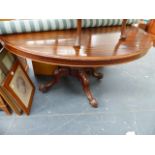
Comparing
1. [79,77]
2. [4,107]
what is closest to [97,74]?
[79,77]

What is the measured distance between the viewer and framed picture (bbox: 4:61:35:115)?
99 centimetres

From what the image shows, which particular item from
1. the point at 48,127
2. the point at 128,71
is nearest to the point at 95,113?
the point at 48,127

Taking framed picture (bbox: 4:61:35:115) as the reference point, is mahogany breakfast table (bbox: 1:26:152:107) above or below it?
above

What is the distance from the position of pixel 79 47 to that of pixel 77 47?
11 mm

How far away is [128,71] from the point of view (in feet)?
5.39

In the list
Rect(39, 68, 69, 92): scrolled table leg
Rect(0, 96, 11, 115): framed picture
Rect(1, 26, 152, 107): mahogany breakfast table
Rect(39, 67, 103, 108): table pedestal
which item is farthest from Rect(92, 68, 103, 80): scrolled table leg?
Rect(0, 96, 11, 115): framed picture

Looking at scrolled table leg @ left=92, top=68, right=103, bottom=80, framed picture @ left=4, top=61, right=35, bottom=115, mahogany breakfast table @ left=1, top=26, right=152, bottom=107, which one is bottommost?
scrolled table leg @ left=92, top=68, right=103, bottom=80

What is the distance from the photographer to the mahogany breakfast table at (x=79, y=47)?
679mm

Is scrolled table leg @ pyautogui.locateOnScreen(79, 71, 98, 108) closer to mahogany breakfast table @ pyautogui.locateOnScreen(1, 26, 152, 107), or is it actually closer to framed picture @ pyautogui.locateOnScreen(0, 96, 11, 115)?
mahogany breakfast table @ pyautogui.locateOnScreen(1, 26, 152, 107)

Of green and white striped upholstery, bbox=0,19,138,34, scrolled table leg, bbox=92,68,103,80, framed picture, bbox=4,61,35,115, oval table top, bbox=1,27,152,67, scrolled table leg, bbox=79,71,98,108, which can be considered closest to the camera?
oval table top, bbox=1,27,152,67

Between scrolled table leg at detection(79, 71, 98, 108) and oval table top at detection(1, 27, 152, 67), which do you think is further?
scrolled table leg at detection(79, 71, 98, 108)

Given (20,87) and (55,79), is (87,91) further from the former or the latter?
(20,87)
